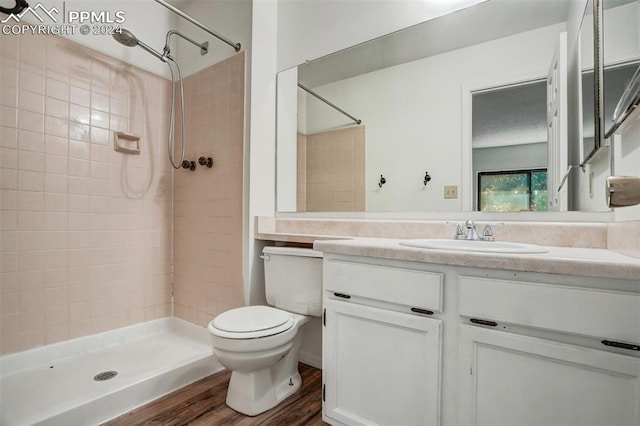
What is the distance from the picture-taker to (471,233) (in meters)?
1.39

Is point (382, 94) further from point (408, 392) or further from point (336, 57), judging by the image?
point (408, 392)

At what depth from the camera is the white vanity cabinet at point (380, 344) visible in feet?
3.62

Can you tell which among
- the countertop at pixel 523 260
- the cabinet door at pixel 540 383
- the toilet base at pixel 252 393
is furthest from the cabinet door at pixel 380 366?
the toilet base at pixel 252 393

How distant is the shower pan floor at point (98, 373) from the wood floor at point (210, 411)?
67 mm

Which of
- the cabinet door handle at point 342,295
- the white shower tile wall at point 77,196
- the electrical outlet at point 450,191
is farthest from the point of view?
the white shower tile wall at point 77,196

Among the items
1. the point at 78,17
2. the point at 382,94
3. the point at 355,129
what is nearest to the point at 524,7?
the point at 382,94

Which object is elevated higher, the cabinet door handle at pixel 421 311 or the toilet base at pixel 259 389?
the cabinet door handle at pixel 421 311

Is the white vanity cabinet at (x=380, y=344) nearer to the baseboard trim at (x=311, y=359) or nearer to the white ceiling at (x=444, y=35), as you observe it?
the baseboard trim at (x=311, y=359)

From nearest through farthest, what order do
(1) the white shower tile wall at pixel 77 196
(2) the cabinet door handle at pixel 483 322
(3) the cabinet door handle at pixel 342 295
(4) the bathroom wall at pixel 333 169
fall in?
(2) the cabinet door handle at pixel 483 322 → (3) the cabinet door handle at pixel 342 295 → (1) the white shower tile wall at pixel 77 196 → (4) the bathroom wall at pixel 333 169

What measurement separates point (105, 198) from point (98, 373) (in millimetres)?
1063

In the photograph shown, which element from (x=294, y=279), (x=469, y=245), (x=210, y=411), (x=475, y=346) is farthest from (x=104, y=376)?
(x=469, y=245)

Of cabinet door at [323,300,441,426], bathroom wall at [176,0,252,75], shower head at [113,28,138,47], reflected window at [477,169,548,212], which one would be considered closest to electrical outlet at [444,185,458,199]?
reflected window at [477,169,548,212]

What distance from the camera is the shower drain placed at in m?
1.68

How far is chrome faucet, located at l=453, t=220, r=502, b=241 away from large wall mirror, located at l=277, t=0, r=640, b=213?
0.60 ft
